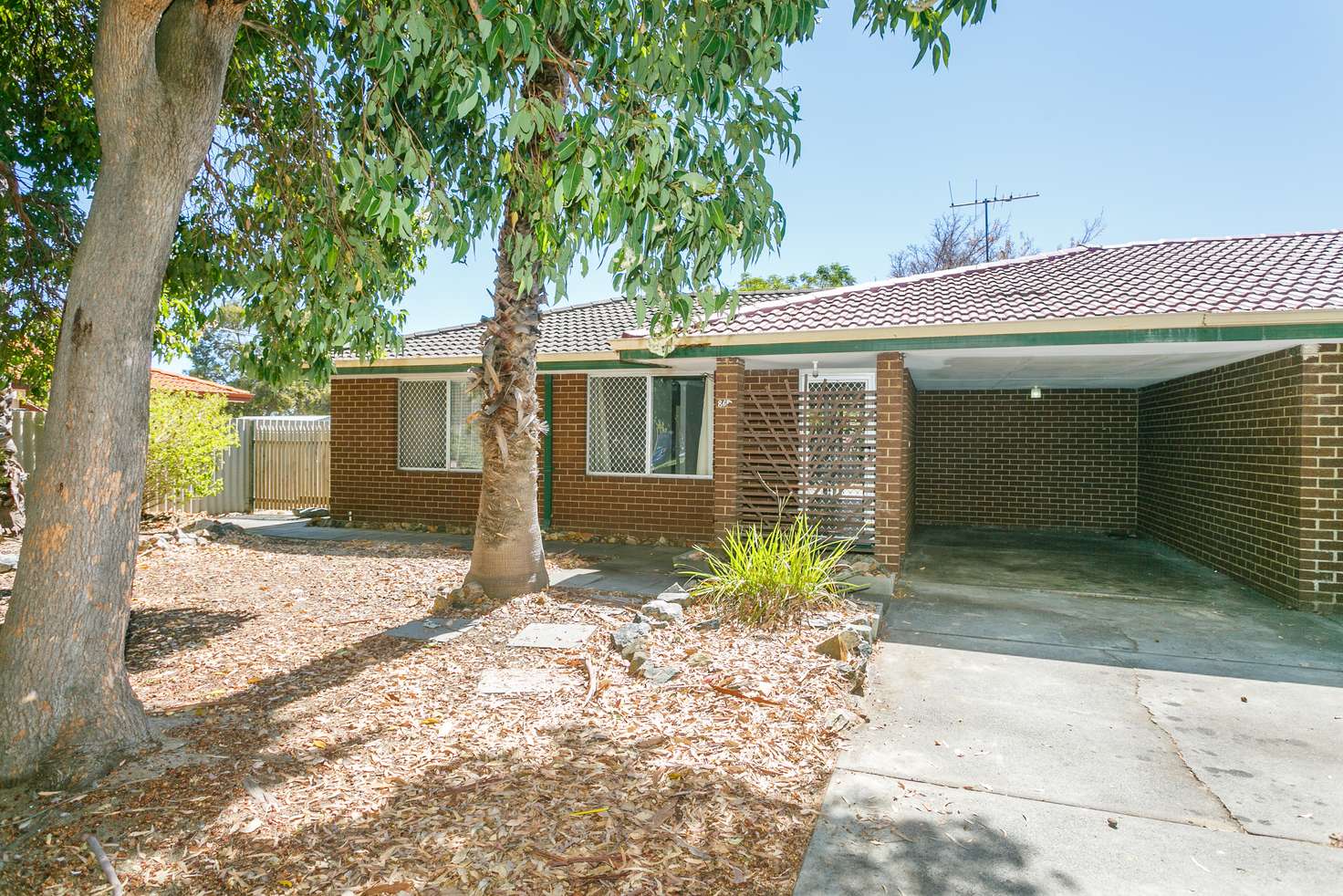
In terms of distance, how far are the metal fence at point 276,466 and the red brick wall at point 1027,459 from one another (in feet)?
37.5

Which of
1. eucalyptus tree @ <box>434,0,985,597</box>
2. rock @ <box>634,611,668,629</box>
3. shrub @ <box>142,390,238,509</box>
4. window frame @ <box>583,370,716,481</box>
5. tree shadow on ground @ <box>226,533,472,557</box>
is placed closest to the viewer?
eucalyptus tree @ <box>434,0,985,597</box>

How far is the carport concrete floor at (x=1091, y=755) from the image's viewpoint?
290 cm

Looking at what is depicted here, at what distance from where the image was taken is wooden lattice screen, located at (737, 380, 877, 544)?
27.9 feet

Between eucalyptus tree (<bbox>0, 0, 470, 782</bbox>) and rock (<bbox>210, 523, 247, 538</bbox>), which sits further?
rock (<bbox>210, 523, 247, 538</bbox>)

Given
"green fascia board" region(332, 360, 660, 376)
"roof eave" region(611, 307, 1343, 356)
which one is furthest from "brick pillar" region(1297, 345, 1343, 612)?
"green fascia board" region(332, 360, 660, 376)

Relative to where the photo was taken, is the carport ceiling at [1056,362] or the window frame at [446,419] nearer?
the carport ceiling at [1056,362]

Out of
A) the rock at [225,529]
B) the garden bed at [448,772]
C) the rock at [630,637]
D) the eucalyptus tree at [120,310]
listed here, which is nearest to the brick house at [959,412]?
the rock at [225,529]

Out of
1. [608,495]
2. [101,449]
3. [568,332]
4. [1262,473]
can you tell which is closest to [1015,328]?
[1262,473]

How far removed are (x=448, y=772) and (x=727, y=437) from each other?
19.0 feet

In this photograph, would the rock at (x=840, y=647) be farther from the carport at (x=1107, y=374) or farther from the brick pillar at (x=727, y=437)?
the brick pillar at (x=727, y=437)

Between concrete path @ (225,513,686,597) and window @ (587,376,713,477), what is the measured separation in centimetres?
123

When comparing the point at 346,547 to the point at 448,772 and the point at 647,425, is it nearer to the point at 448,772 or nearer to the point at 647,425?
the point at 647,425

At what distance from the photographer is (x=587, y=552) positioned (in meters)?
10.3

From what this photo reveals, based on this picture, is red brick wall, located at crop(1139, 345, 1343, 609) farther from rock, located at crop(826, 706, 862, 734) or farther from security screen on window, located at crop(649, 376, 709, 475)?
security screen on window, located at crop(649, 376, 709, 475)
